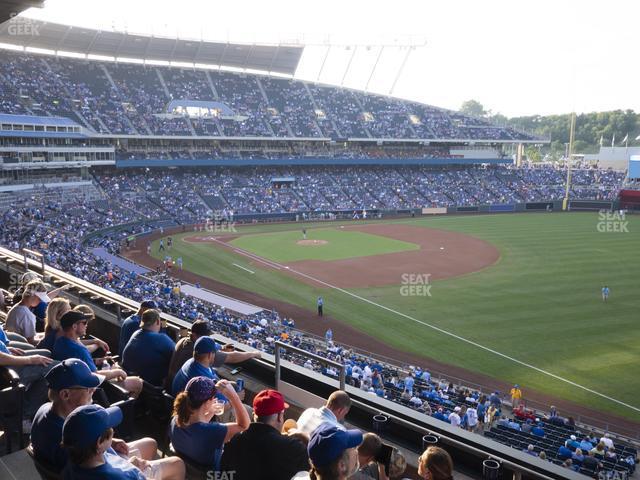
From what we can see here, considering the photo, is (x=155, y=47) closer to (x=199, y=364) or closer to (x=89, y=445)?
(x=199, y=364)

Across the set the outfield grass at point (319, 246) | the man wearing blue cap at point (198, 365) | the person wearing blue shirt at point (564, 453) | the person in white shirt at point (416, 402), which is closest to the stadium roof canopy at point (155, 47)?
the outfield grass at point (319, 246)

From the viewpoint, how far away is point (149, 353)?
5.62 meters

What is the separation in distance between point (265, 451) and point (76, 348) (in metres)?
2.64

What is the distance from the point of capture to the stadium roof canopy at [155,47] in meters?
56.5

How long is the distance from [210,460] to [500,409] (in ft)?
42.6

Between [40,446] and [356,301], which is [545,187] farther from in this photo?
[40,446]

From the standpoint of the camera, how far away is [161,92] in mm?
63938

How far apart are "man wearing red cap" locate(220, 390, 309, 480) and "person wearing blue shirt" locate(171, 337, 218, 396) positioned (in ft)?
3.93

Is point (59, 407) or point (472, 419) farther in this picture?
point (472, 419)

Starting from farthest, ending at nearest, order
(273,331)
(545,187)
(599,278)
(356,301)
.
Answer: (545,187) → (599,278) → (356,301) → (273,331)

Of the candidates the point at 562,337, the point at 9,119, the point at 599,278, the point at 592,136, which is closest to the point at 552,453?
the point at 562,337

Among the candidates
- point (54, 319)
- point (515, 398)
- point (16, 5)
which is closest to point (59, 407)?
point (54, 319)

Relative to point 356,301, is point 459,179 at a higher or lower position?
higher
